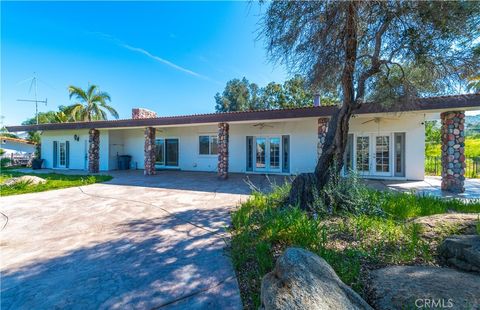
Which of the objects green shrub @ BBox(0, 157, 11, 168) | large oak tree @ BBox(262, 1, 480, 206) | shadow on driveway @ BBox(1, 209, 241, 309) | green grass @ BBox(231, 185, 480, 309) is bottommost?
shadow on driveway @ BBox(1, 209, 241, 309)

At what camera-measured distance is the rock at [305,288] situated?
1711 millimetres

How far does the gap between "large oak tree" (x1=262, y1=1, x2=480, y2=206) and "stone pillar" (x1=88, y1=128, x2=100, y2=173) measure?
1455cm

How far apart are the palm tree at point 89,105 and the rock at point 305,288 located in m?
29.5

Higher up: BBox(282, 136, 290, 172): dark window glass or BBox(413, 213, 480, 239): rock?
BBox(282, 136, 290, 172): dark window glass

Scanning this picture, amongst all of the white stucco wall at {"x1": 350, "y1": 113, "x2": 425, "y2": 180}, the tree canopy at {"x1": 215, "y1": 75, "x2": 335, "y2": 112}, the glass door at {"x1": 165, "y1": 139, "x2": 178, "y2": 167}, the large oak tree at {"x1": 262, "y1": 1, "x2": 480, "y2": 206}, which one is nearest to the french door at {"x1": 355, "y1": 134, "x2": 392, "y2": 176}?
the white stucco wall at {"x1": 350, "y1": 113, "x2": 425, "y2": 180}

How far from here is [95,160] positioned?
15633mm

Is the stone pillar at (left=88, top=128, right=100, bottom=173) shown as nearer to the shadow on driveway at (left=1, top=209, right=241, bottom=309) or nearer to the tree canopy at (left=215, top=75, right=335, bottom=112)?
the shadow on driveway at (left=1, top=209, right=241, bottom=309)

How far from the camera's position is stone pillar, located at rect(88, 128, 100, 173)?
1547cm

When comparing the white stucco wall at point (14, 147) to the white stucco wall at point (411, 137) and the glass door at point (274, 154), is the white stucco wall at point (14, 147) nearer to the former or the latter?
the glass door at point (274, 154)

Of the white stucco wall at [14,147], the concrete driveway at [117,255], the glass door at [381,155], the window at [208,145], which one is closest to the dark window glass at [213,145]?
the window at [208,145]

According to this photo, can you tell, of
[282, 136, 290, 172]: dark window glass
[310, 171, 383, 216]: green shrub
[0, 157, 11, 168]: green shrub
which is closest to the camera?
[310, 171, 383, 216]: green shrub

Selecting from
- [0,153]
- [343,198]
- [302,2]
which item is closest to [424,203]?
[343,198]

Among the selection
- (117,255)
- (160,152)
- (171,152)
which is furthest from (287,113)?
(160,152)

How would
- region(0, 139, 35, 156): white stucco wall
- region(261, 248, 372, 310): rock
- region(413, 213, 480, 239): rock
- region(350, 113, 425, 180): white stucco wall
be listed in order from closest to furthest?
region(261, 248, 372, 310): rock, region(413, 213, 480, 239): rock, region(350, 113, 425, 180): white stucco wall, region(0, 139, 35, 156): white stucco wall
